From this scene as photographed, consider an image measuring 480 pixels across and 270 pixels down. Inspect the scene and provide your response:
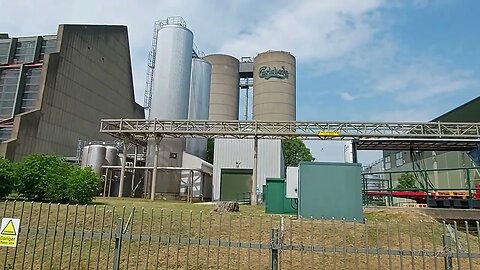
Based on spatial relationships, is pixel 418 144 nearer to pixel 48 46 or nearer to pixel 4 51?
pixel 48 46

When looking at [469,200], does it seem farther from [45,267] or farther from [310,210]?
[45,267]

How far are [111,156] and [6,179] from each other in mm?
19031

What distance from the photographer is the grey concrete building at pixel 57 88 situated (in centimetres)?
3294

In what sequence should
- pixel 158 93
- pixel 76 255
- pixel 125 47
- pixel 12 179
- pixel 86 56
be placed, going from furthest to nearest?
pixel 125 47
pixel 86 56
pixel 158 93
pixel 12 179
pixel 76 255

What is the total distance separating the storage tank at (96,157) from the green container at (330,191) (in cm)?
2494

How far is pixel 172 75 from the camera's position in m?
34.2

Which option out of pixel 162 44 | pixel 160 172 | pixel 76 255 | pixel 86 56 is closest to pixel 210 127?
pixel 160 172

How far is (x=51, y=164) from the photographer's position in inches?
634

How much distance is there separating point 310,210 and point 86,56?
117 feet

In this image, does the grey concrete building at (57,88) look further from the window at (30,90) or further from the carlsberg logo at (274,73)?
the carlsberg logo at (274,73)

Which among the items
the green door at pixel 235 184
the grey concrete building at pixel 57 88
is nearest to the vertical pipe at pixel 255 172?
the green door at pixel 235 184

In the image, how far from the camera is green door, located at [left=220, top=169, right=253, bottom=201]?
30.2 meters

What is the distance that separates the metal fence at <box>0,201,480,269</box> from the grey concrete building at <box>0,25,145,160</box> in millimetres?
23827

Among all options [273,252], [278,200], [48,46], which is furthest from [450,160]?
[48,46]
